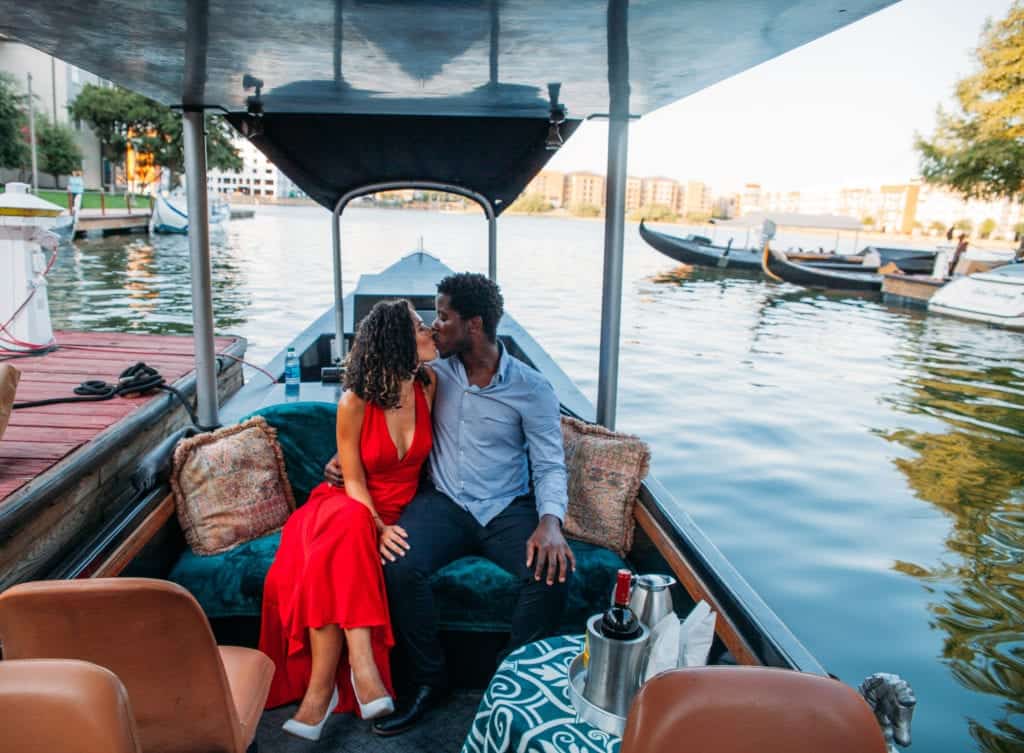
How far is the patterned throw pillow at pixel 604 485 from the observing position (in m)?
2.62

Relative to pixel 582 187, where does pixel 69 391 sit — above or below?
below

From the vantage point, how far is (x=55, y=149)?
103ft

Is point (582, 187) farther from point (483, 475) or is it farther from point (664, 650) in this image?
point (664, 650)

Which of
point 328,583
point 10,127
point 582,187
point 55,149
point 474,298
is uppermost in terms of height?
point 582,187

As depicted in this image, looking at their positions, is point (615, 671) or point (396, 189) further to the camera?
point (396, 189)

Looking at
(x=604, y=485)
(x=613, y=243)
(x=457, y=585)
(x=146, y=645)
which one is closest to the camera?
(x=146, y=645)

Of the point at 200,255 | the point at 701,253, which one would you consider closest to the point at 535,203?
the point at 701,253

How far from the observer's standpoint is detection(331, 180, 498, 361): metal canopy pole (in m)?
4.23

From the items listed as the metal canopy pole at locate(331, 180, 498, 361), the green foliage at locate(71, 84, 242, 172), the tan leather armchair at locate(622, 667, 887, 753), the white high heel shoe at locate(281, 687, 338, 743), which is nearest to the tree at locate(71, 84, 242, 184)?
the green foliage at locate(71, 84, 242, 172)

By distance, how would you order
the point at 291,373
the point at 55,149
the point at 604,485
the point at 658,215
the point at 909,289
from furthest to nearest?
the point at 658,215, the point at 55,149, the point at 909,289, the point at 291,373, the point at 604,485

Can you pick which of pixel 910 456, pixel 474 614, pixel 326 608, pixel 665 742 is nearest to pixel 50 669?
pixel 665 742

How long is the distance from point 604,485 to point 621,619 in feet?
4.02

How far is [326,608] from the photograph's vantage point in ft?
6.80

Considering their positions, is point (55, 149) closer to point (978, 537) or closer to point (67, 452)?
point (67, 452)
